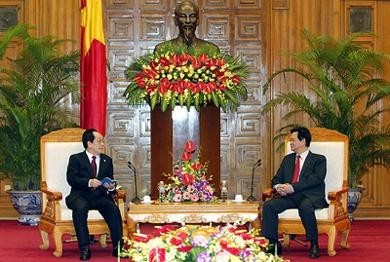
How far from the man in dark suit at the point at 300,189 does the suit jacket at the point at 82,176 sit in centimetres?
141

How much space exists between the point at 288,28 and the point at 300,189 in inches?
154

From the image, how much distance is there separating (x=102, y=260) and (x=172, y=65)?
228cm

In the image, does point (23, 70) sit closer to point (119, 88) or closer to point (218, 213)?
point (119, 88)

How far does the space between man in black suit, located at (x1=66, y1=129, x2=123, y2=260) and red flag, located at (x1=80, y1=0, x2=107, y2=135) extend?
58.6 inches

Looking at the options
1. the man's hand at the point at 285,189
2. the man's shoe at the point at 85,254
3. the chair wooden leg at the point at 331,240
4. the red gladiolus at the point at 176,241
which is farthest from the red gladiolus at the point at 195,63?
the red gladiolus at the point at 176,241

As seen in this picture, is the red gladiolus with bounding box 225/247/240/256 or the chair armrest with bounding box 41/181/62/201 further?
the chair armrest with bounding box 41/181/62/201

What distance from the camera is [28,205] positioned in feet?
33.1

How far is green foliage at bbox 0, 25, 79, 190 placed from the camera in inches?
396

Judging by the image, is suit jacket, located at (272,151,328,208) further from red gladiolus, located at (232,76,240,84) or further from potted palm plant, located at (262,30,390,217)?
potted palm plant, located at (262,30,390,217)

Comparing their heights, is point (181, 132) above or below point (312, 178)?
above

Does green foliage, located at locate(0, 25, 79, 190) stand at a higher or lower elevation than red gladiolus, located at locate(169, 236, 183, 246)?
higher

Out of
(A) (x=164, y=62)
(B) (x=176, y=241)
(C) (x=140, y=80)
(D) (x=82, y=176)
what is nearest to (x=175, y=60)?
(A) (x=164, y=62)

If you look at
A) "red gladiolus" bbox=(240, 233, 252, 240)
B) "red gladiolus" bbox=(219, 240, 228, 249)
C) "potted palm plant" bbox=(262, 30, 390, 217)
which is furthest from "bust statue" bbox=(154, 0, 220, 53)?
"red gladiolus" bbox=(219, 240, 228, 249)

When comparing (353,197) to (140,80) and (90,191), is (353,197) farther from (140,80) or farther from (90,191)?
(90,191)
